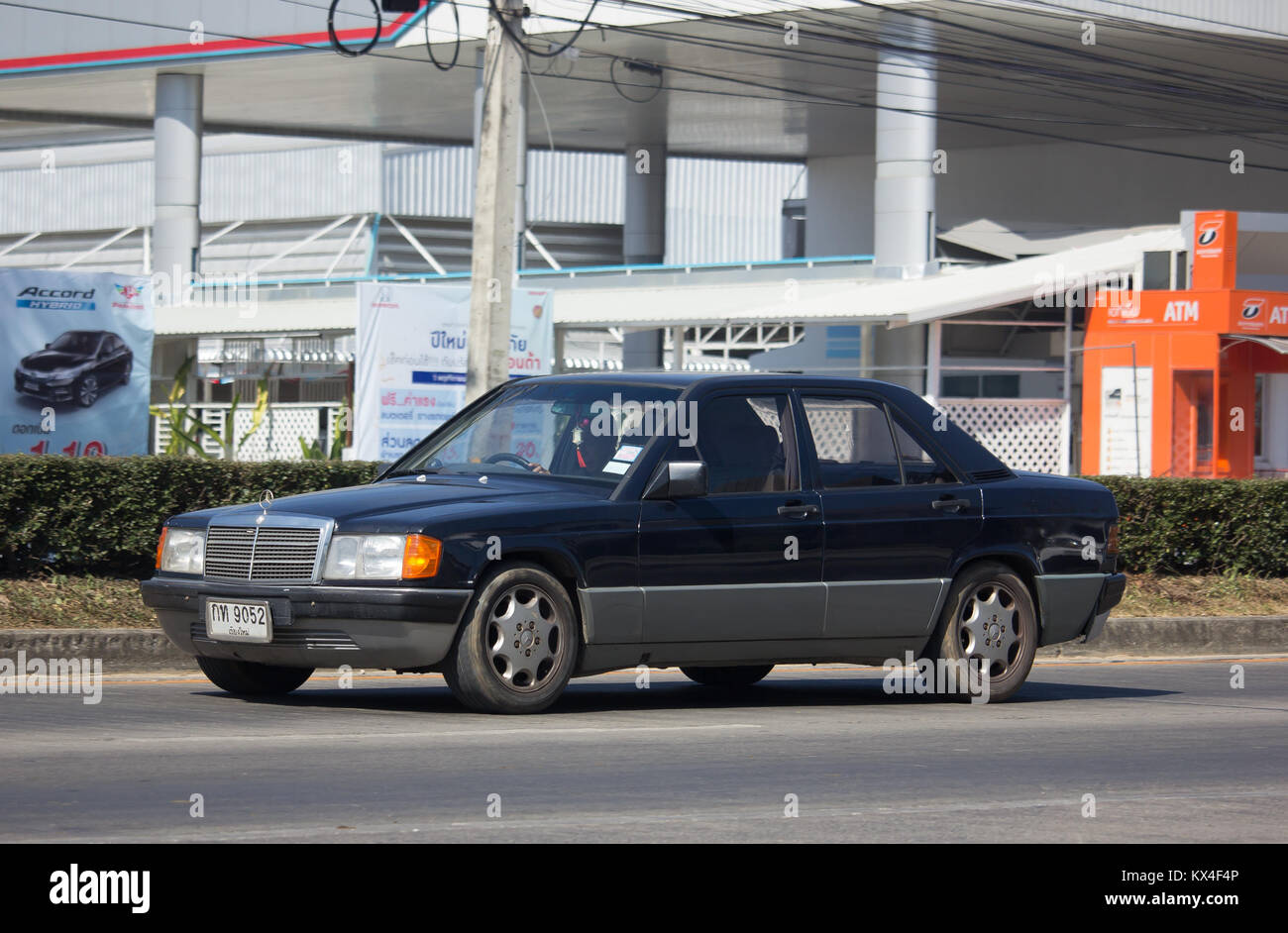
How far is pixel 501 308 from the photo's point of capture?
1650 cm

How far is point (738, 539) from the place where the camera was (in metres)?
9.14

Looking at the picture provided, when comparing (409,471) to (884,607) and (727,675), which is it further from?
(884,607)

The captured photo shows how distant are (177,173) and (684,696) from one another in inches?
1192

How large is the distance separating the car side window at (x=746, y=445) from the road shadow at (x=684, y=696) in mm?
1269

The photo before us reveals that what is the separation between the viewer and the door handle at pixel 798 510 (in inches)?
367

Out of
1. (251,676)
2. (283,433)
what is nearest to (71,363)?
(251,676)

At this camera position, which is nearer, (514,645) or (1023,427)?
(514,645)

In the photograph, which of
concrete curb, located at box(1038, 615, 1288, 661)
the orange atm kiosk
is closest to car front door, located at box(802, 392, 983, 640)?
concrete curb, located at box(1038, 615, 1288, 661)

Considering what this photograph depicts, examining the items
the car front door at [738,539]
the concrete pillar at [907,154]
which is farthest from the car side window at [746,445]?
the concrete pillar at [907,154]

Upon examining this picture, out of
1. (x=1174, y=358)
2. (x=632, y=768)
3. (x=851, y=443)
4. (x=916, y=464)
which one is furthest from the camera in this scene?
(x=1174, y=358)

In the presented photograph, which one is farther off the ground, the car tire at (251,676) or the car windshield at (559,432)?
the car windshield at (559,432)

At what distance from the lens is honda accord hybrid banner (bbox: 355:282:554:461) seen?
18234mm

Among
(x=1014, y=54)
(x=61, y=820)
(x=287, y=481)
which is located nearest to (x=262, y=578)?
(x=61, y=820)

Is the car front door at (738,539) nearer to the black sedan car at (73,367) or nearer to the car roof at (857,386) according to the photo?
the car roof at (857,386)
